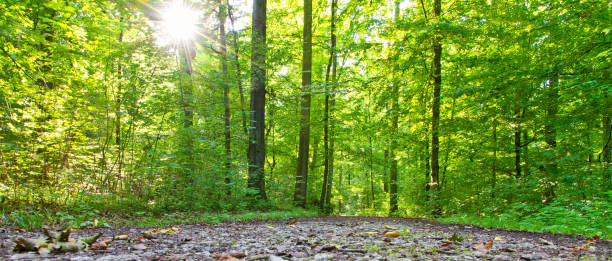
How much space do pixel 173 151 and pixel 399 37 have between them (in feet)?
26.2

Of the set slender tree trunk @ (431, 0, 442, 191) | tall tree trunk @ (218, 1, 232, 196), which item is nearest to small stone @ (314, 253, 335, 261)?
tall tree trunk @ (218, 1, 232, 196)

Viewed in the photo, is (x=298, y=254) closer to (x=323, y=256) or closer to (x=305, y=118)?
(x=323, y=256)

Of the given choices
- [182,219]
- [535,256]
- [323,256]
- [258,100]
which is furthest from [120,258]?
[258,100]

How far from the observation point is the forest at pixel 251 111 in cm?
525

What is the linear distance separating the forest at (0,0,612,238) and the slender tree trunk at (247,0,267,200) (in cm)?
5

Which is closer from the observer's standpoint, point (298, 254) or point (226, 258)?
point (226, 258)

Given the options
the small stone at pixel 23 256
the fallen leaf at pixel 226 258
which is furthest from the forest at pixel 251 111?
the fallen leaf at pixel 226 258

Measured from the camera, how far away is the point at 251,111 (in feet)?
27.3

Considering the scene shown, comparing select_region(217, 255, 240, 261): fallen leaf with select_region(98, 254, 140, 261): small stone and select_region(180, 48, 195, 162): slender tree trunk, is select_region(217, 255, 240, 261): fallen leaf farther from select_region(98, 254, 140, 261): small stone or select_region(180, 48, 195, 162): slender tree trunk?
select_region(180, 48, 195, 162): slender tree trunk

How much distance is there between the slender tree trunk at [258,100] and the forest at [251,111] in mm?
49

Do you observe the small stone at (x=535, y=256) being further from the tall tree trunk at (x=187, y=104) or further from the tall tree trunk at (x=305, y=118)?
the tall tree trunk at (x=305, y=118)

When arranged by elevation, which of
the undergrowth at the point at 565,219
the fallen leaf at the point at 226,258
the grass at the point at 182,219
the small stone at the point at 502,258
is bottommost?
the grass at the point at 182,219

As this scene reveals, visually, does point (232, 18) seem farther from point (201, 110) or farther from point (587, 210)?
point (587, 210)

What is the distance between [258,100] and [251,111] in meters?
0.80
